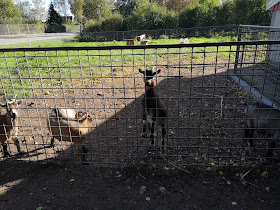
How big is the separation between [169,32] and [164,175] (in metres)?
22.1

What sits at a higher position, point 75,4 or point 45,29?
point 75,4

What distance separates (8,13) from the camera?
140ft

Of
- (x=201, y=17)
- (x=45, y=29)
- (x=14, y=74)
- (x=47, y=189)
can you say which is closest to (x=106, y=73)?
(x=14, y=74)

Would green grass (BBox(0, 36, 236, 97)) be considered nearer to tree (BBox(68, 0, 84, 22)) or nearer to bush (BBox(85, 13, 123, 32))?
bush (BBox(85, 13, 123, 32))

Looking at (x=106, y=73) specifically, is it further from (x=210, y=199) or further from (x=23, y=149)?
(x=210, y=199)

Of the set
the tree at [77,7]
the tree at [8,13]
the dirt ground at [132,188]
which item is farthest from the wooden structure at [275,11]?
the tree at [77,7]

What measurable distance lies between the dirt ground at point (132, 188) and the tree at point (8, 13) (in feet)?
157

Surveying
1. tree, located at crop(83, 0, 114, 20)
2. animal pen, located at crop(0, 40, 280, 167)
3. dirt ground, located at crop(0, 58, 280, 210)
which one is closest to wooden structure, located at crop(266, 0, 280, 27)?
animal pen, located at crop(0, 40, 280, 167)

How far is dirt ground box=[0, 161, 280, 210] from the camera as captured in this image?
314 cm

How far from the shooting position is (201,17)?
29562 millimetres

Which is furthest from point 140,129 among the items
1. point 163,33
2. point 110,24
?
point 110,24

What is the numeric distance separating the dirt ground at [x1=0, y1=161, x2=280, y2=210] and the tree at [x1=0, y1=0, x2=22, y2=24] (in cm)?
4773

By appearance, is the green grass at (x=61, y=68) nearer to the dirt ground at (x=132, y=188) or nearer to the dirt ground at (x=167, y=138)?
the dirt ground at (x=167, y=138)

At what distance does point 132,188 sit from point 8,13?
165 ft
